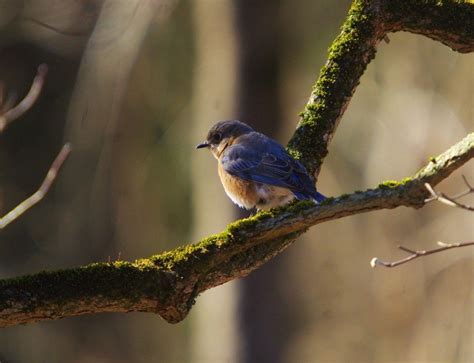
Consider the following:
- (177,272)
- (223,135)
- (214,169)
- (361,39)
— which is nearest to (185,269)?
(177,272)

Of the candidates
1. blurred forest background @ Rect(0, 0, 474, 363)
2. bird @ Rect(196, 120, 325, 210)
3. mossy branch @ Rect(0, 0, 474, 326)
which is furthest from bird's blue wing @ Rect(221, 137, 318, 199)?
blurred forest background @ Rect(0, 0, 474, 363)

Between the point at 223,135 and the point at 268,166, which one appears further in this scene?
the point at 223,135

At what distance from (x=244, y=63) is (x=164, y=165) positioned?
3.57 metres

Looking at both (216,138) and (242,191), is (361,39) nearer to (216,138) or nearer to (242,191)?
(242,191)

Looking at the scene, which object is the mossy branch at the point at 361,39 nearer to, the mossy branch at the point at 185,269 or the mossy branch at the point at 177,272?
the mossy branch at the point at 185,269

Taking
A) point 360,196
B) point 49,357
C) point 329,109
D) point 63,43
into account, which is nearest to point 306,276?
point 49,357

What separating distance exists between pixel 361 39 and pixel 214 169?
16.2 feet

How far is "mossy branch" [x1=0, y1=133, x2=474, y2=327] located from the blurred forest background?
514cm

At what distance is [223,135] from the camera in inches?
247

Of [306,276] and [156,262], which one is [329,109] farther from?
[306,276]

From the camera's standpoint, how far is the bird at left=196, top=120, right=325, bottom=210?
485cm

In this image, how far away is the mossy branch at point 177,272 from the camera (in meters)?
3.31

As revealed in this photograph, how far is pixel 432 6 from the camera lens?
4.55 m

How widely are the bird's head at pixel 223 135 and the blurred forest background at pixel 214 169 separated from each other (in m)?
2.80
